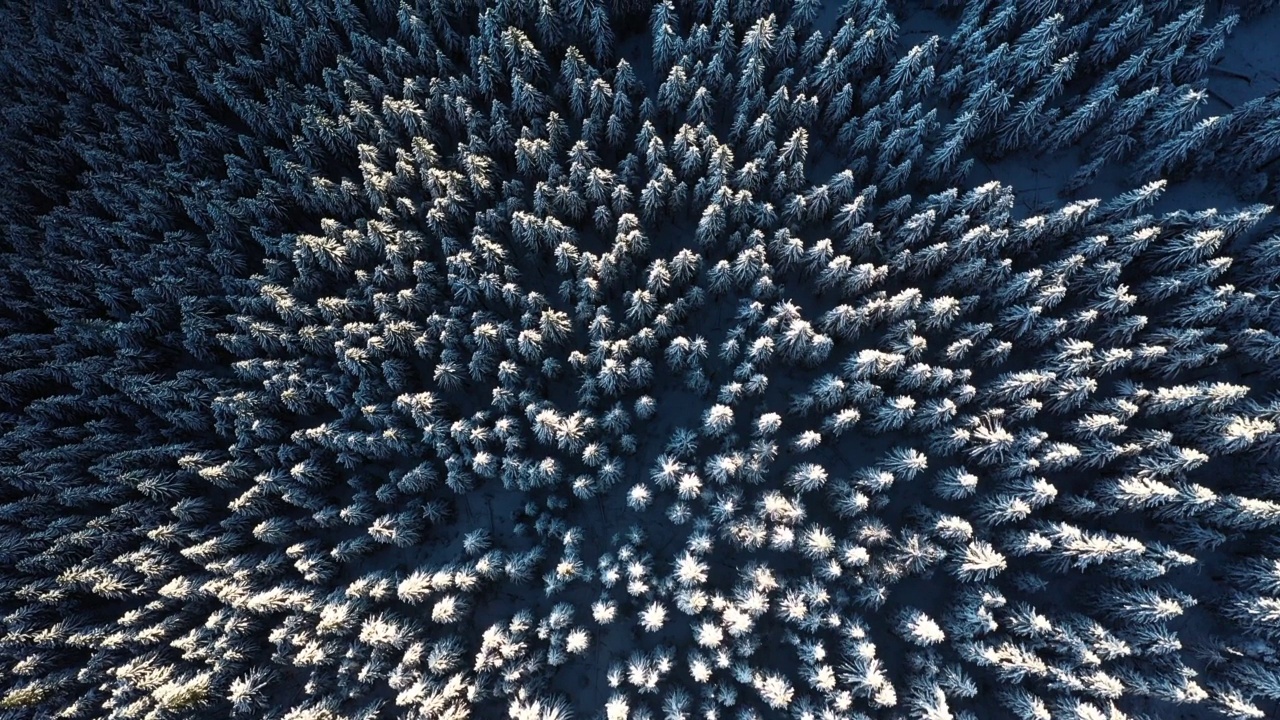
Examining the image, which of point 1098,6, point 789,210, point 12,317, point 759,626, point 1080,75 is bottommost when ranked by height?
point 759,626

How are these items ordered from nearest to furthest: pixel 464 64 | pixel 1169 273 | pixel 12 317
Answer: pixel 1169 273 → pixel 12 317 → pixel 464 64

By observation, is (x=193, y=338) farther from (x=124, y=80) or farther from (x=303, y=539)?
(x=124, y=80)

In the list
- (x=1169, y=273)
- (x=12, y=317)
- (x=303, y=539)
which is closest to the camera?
(x=1169, y=273)

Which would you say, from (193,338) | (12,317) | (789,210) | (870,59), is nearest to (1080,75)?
(870,59)

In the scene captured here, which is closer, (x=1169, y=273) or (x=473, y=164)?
(x=1169, y=273)

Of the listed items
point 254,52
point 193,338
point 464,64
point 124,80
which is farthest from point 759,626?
point 124,80

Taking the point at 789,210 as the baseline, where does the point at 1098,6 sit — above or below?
above
